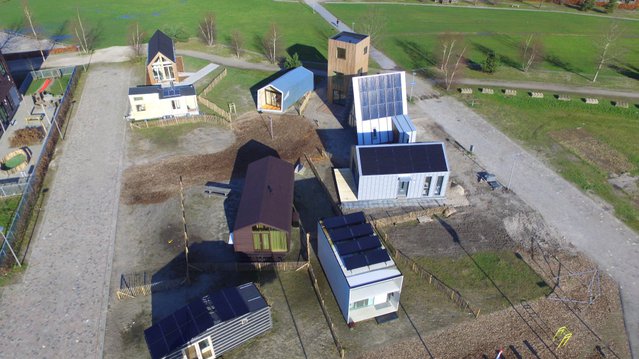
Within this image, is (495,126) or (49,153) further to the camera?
(495,126)

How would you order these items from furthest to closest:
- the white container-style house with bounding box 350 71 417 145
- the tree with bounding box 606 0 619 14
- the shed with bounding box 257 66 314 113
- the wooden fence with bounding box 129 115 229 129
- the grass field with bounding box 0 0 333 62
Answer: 1. the tree with bounding box 606 0 619 14
2. the grass field with bounding box 0 0 333 62
3. the shed with bounding box 257 66 314 113
4. the wooden fence with bounding box 129 115 229 129
5. the white container-style house with bounding box 350 71 417 145

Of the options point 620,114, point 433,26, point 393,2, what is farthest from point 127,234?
point 393,2

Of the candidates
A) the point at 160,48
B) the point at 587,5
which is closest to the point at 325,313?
the point at 160,48

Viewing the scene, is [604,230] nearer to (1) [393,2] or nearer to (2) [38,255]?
(2) [38,255]

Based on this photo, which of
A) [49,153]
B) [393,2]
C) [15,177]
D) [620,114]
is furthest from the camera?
[393,2]

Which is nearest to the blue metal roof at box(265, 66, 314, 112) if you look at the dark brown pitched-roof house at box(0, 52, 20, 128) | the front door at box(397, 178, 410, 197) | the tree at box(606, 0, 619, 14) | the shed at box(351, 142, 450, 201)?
the shed at box(351, 142, 450, 201)

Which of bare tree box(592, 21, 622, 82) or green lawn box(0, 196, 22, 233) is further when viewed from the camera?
bare tree box(592, 21, 622, 82)

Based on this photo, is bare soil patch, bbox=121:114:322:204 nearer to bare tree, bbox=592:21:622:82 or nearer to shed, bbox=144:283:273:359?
shed, bbox=144:283:273:359
